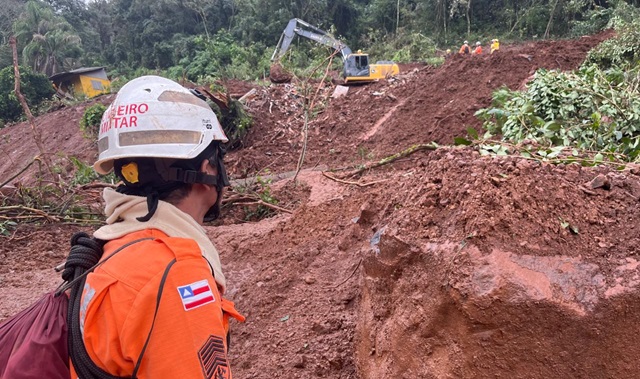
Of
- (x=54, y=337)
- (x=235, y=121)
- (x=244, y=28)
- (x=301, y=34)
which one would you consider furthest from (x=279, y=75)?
(x=244, y=28)

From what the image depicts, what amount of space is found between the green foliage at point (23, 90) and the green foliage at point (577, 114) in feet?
84.5

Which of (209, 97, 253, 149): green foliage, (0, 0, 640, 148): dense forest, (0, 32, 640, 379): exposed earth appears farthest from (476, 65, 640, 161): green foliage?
(209, 97, 253, 149): green foliage

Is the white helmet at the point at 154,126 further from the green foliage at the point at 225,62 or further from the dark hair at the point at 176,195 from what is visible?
the green foliage at the point at 225,62

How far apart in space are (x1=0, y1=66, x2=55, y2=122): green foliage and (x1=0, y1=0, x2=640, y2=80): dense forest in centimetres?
388

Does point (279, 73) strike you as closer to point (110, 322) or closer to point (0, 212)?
point (0, 212)

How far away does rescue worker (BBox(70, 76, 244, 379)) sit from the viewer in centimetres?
119

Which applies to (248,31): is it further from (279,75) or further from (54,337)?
(54,337)

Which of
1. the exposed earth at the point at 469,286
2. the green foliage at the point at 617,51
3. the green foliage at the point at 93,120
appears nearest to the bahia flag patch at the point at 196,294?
the exposed earth at the point at 469,286

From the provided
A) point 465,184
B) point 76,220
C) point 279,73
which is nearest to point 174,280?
point 465,184

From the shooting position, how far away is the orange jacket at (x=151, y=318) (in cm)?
118

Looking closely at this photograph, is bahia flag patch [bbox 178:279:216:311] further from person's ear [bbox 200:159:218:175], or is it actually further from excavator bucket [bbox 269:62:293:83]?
excavator bucket [bbox 269:62:293:83]

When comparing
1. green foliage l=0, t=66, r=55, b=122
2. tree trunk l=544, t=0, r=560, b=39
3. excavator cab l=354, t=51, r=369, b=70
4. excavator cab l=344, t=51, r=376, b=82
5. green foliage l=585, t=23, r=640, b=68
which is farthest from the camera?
tree trunk l=544, t=0, r=560, b=39

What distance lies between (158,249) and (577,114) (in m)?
4.46

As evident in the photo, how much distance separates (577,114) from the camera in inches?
182
